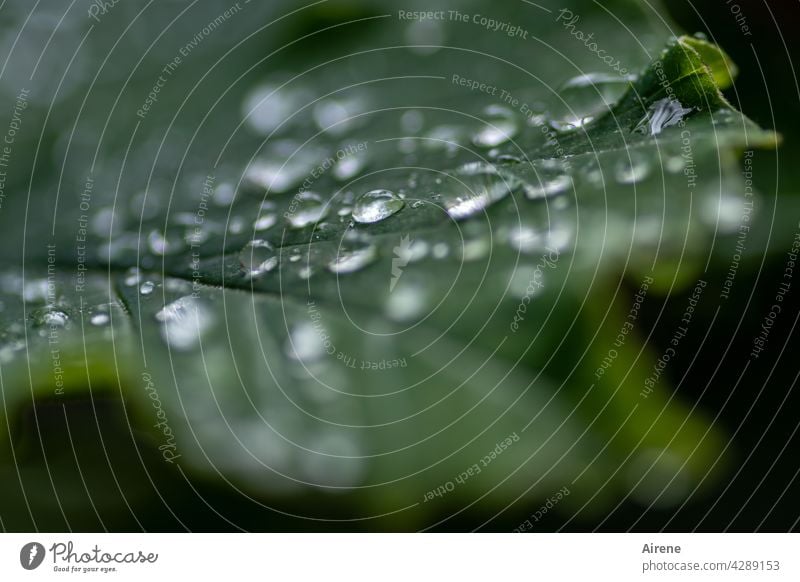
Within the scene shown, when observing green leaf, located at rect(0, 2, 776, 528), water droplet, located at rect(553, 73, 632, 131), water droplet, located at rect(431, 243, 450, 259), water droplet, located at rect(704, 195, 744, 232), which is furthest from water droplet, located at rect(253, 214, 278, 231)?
water droplet, located at rect(704, 195, 744, 232)

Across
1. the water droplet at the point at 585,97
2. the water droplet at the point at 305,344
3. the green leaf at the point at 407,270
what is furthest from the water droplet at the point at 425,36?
the water droplet at the point at 305,344

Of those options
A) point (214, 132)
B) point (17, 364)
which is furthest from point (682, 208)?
point (17, 364)

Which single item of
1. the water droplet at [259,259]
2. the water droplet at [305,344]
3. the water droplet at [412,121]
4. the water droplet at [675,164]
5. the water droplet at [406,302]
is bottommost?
the water droplet at [305,344]

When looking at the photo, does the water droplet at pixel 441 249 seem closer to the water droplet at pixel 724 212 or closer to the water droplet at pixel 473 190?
the water droplet at pixel 473 190

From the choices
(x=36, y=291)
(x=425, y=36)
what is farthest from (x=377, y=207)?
(x=36, y=291)

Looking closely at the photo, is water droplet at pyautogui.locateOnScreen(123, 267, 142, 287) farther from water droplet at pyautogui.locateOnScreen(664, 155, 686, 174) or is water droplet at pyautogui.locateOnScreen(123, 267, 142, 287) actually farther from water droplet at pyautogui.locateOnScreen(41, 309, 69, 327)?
water droplet at pyautogui.locateOnScreen(664, 155, 686, 174)

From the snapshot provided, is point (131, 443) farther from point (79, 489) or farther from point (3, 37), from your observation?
point (3, 37)

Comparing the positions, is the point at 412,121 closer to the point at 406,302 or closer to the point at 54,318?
the point at 406,302
